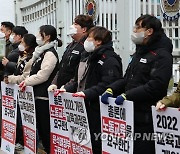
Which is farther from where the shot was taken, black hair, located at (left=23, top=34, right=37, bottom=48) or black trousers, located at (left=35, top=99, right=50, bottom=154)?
black hair, located at (left=23, top=34, right=37, bottom=48)

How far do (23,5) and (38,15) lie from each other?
1057 millimetres

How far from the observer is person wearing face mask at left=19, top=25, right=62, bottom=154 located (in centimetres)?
506

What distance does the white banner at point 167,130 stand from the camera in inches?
127

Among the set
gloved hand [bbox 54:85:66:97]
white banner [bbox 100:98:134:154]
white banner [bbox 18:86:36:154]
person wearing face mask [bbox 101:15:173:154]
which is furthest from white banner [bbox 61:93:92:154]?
white banner [bbox 18:86:36:154]

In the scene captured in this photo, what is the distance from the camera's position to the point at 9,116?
18.2 feet

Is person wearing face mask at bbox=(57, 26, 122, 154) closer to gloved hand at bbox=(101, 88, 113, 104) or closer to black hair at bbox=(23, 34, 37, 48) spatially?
gloved hand at bbox=(101, 88, 113, 104)

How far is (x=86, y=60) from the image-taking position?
4.41 meters

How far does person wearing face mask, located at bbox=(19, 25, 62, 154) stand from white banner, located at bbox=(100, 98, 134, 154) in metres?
1.32

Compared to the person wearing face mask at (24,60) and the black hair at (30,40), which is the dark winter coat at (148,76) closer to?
the person wearing face mask at (24,60)

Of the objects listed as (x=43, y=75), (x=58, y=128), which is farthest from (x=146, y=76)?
(x=43, y=75)

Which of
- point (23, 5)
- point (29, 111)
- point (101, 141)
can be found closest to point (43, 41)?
point (29, 111)

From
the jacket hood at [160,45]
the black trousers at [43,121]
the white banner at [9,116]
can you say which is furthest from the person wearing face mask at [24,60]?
the jacket hood at [160,45]

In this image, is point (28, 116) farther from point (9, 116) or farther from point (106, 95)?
point (106, 95)

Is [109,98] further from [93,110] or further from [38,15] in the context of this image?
[38,15]
